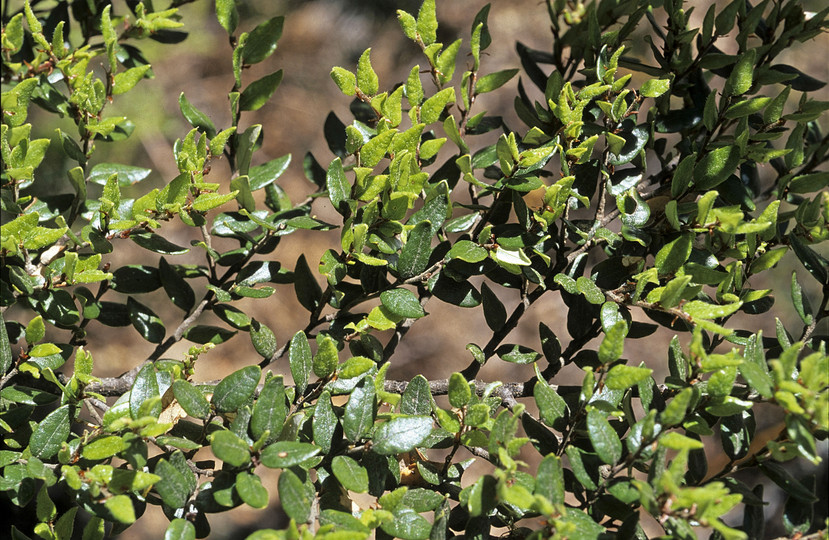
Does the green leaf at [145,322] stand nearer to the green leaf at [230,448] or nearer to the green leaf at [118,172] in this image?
the green leaf at [118,172]

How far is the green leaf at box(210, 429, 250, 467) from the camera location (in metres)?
0.72

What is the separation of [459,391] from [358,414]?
116 millimetres

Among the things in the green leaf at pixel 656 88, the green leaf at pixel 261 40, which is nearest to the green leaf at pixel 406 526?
the green leaf at pixel 656 88

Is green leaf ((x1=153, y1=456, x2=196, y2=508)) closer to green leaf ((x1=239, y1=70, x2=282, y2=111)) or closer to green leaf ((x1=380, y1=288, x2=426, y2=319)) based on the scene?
green leaf ((x1=380, y1=288, x2=426, y2=319))

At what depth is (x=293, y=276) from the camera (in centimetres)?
108

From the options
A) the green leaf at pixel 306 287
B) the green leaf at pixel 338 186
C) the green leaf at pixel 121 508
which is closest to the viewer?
the green leaf at pixel 121 508

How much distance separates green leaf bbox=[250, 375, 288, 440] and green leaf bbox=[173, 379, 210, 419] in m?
0.07

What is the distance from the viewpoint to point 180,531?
29.5 inches

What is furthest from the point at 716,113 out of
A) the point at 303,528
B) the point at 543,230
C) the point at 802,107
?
the point at 303,528

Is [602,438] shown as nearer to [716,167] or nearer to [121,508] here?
[716,167]

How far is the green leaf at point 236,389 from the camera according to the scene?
813 millimetres

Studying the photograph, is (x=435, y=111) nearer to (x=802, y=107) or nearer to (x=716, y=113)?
(x=716, y=113)

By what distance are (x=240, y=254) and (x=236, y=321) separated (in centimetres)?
12

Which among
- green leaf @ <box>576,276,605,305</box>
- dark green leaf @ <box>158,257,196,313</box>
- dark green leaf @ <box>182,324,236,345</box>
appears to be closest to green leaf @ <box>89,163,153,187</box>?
dark green leaf @ <box>158,257,196,313</box>
